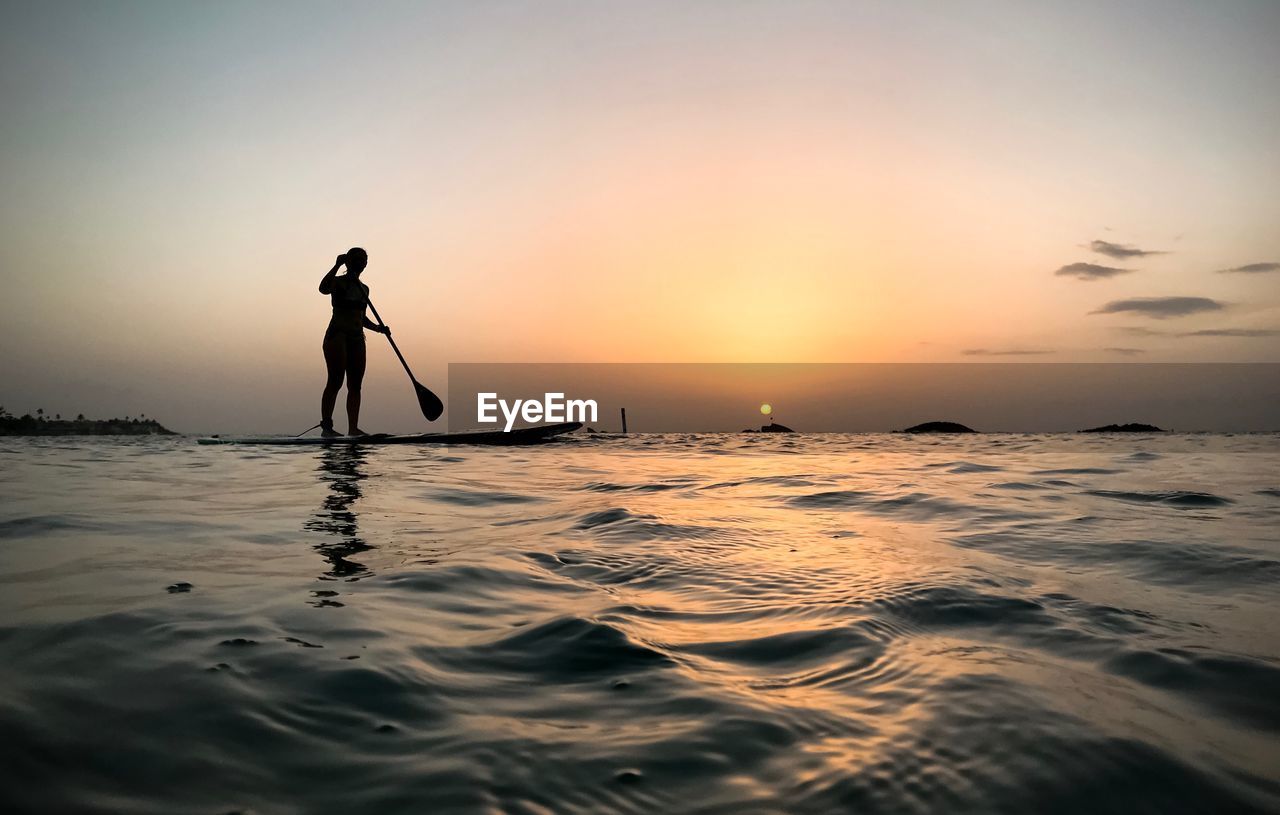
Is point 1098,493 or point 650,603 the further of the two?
point 1098,493

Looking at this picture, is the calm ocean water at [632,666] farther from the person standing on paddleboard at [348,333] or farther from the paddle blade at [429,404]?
the paddle blade at [429,404]

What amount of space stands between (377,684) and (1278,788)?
81.7 inches

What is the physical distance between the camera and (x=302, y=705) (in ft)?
5.94

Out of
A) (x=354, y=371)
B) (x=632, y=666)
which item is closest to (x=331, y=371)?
(x=354, y=371)

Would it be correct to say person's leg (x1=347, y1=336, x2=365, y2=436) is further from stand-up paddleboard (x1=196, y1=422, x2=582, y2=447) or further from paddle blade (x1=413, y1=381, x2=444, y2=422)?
paddle blade (x1=413, y1=381, x2=444, y2=422)

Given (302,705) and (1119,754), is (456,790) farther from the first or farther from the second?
(1119,754)

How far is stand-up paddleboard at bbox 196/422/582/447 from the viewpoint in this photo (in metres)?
13.8

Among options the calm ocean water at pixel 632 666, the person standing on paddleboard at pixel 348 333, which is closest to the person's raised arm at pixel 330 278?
the person standing on paddleboard at pixel 348 333

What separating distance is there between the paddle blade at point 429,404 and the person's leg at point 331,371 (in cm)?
255

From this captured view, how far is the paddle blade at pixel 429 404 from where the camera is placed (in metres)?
16.2

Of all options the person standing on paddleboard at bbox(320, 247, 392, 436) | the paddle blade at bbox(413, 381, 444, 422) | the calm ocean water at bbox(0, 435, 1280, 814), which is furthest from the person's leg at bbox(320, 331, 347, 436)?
the calm ocean water at bbox(0, 435, 1280, 814)

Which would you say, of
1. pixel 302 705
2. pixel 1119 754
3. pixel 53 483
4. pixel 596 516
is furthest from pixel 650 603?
pixel 53 483

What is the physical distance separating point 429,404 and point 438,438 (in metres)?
1.75

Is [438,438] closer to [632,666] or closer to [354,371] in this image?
[354,371]
